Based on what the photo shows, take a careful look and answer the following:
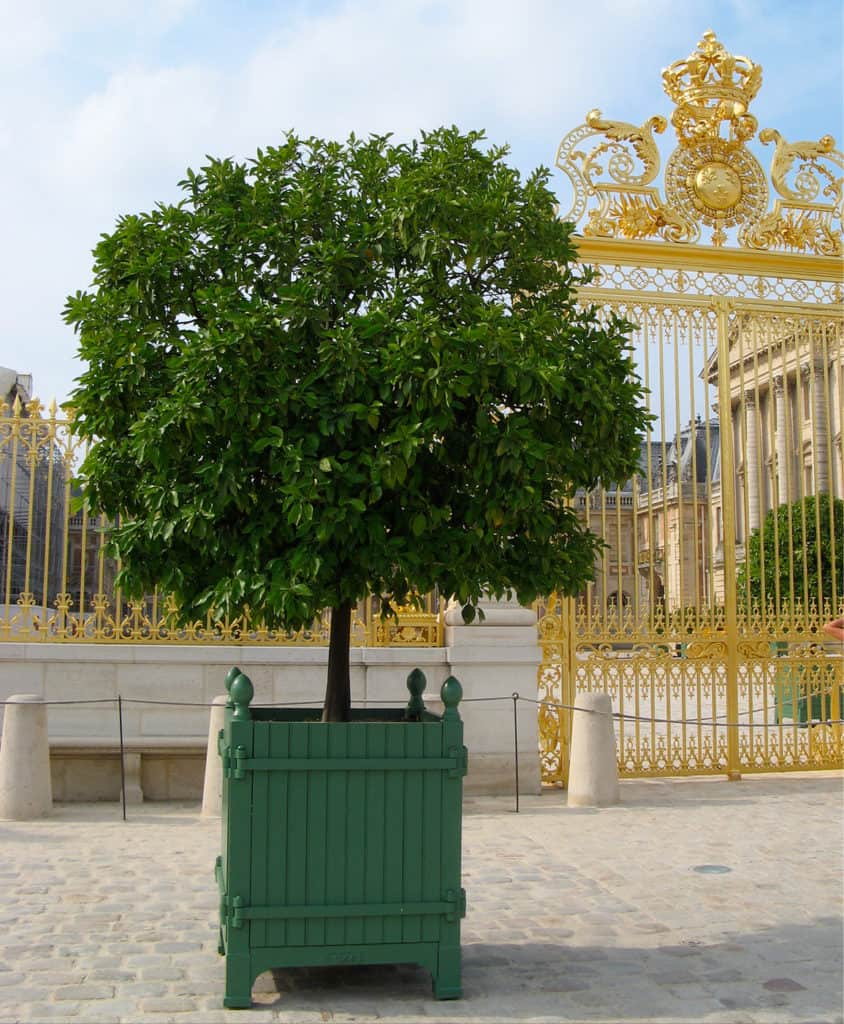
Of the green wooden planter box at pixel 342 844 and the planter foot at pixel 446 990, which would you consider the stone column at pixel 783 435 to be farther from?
the planter foot at pixel 446 990

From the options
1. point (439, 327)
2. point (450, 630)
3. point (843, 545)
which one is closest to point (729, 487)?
point (843, 545)

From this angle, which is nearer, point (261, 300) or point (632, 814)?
point (261, 300)

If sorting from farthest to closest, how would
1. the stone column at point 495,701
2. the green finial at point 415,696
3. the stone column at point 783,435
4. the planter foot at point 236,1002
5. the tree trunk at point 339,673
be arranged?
1. the stone column at point 783,435
2. the stone column at point 495,701
3. the green finial at point 415,696
4. the tree trunk at point 339,673
5. the planter foot at point 236,1002

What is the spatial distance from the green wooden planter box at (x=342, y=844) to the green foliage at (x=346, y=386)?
601 millimetres

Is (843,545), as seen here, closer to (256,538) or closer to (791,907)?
(791,907)

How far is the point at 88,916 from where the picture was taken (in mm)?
6004

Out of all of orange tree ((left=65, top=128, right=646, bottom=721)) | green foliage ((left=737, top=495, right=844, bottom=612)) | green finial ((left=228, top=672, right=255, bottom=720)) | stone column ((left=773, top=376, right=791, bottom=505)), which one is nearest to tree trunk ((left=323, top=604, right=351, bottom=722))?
orange tree ((left=65, top=128, right=646, bottom=721))

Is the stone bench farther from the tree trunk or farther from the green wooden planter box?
the green wooden planter box

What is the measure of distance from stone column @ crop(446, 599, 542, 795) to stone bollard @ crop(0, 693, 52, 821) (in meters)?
3.46

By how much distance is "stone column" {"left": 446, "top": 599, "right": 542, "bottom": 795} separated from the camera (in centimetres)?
991

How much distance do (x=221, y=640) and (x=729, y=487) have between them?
16.4 ft

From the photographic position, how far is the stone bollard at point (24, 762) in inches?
348

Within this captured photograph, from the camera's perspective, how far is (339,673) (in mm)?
5371

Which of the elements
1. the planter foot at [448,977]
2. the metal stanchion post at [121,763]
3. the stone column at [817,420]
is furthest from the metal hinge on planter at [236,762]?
the stone column at [817,420]
